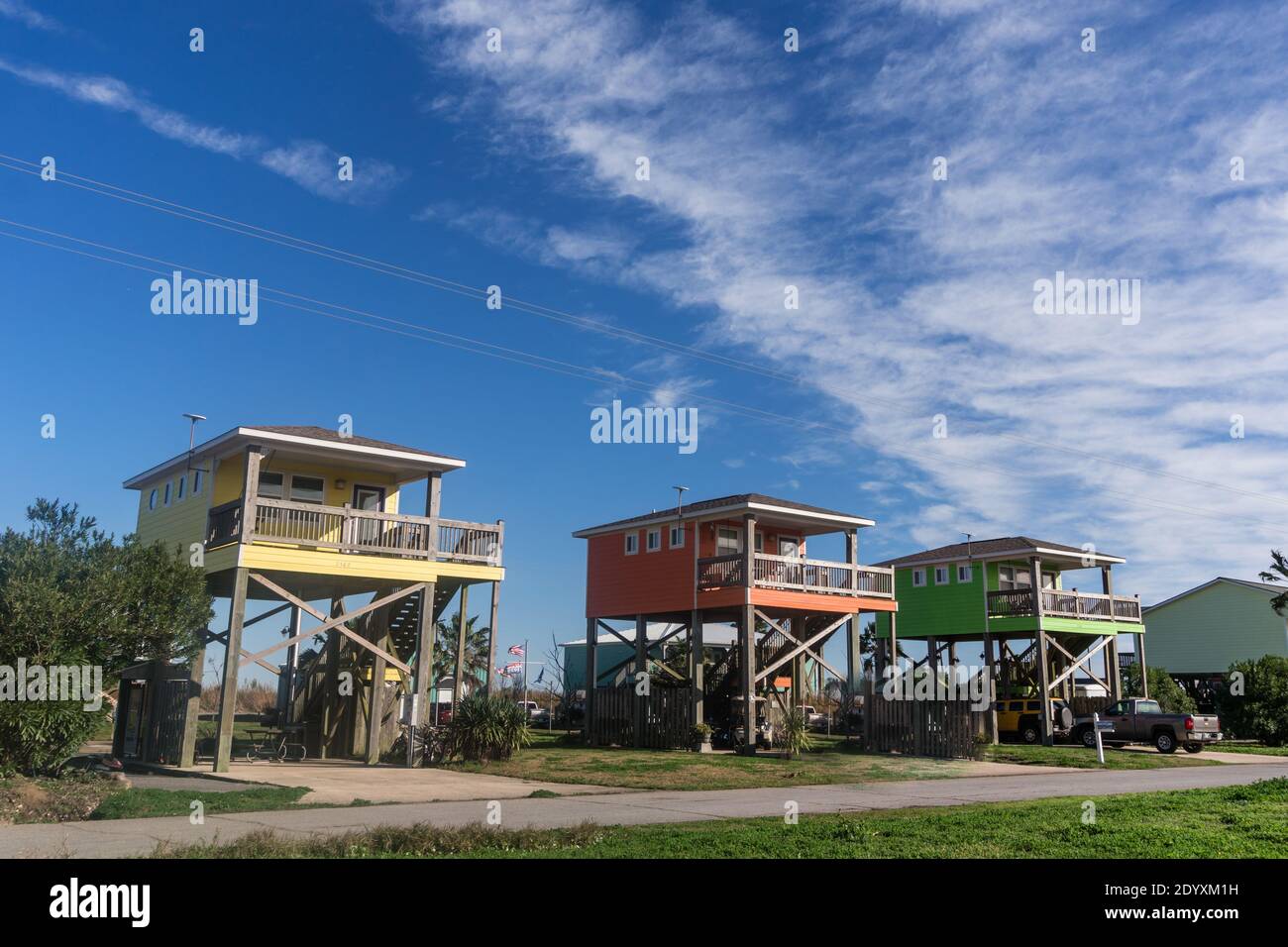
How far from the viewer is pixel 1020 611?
40875mm

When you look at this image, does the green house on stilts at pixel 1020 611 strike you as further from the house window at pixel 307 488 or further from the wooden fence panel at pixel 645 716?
the house window at pixel 307 488

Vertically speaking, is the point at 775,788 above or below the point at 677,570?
below

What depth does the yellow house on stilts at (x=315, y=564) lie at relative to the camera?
2370 cm

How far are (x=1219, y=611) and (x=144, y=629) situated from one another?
176ft

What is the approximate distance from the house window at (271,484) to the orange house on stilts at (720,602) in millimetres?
12264

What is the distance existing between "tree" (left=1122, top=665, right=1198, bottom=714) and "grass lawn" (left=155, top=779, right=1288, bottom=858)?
33.4 m

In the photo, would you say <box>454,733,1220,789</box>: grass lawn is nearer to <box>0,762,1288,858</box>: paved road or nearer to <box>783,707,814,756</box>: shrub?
<box>783,707,814,756</box>: shrub

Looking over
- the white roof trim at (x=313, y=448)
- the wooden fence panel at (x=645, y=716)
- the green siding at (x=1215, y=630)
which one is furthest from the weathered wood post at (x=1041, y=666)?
the white roof trim at (x=313, y=448)

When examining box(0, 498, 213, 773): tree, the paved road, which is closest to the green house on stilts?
the paved road

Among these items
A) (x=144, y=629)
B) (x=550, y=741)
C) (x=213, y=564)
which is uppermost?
(x=213, y=564)

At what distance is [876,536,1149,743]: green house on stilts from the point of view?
40656 mm
